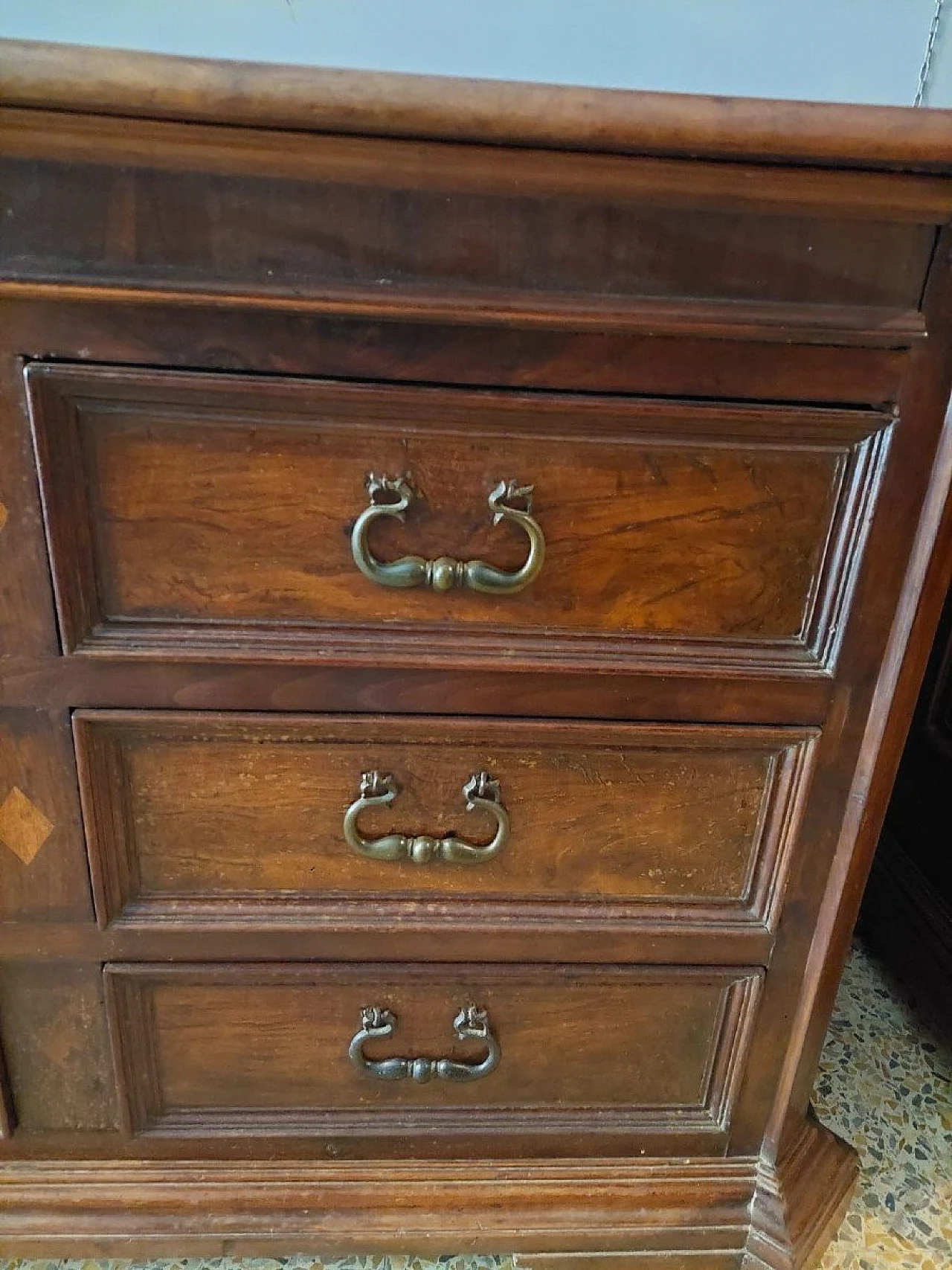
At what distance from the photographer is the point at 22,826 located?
0.71 metres

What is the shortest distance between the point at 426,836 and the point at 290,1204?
0.41 meters

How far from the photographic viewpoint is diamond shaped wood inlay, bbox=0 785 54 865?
2.30 ft

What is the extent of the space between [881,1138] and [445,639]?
0.83 m

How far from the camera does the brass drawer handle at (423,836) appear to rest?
72 cm

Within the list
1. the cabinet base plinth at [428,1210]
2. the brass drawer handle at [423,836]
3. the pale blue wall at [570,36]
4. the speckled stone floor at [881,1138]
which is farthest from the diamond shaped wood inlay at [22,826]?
the pale blue wall at [570,36]

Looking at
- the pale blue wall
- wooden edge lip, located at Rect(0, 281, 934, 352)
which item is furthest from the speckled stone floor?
the pale blue wall

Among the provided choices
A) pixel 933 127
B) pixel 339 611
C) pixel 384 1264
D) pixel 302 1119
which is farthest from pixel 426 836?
pixel 933 127

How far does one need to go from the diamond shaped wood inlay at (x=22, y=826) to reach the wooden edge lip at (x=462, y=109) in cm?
47

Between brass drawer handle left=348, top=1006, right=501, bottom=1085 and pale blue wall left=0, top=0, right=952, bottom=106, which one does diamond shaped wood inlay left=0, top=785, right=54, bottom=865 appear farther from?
pale blue wall left=0, top=0, right=952, bottom=106

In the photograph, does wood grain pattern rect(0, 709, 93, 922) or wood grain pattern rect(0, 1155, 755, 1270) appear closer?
wood grain pattern rect(0, 709, 93, 922)

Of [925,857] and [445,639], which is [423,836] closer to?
[445,639]

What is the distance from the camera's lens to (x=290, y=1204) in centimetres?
86

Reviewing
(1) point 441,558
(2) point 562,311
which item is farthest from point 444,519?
(2) point 562,311

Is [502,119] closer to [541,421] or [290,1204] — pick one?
[541,421]
